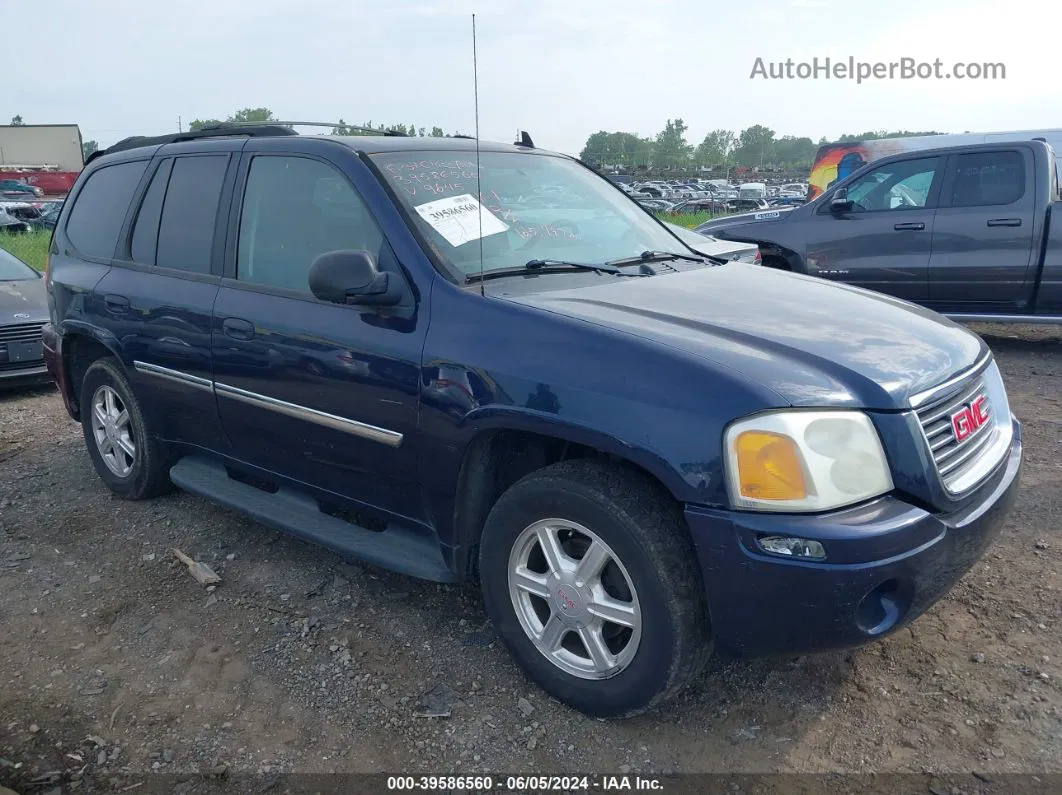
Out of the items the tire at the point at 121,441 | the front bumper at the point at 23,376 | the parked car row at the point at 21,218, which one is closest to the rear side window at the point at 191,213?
the tire at the point at 121,441

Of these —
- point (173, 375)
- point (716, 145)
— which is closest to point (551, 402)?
point (173, 375)

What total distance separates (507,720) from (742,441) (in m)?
1.20

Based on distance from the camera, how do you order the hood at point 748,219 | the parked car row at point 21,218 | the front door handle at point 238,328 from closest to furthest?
1. the front door handle at point 238,328
2. the hood at point 748,219
3. the parked car row at point 21,218

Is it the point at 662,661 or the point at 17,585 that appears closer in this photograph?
the point at 662,661

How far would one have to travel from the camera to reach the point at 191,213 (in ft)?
12.9

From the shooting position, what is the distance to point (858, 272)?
8.16m

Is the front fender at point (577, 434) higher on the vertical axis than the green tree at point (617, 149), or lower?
lower

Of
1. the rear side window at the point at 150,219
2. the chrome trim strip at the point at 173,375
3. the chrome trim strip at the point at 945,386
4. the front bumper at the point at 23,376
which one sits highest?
the rear side window at the point at 150,219

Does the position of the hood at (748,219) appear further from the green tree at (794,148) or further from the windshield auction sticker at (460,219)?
the green tree at (794,148)

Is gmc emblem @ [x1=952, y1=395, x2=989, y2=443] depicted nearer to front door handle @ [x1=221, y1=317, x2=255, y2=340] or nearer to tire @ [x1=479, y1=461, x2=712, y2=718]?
tire @ [x1=479, y1=461, x2=712, y2=718]

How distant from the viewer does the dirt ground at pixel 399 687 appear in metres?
2.53

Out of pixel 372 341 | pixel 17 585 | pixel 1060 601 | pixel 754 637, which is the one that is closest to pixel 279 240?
pixel 372 341

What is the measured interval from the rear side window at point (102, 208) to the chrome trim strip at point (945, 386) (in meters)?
3.78

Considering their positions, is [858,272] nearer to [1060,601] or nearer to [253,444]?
[1060,601]
